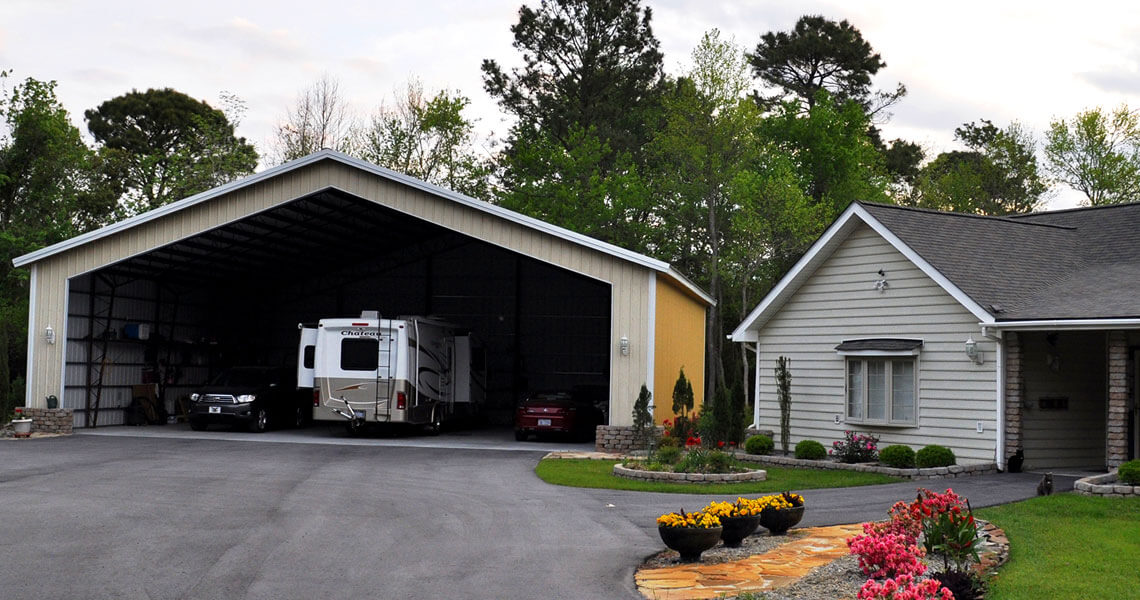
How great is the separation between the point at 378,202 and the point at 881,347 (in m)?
11.6

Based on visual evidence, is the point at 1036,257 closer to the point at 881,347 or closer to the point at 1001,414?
the point at 881,347

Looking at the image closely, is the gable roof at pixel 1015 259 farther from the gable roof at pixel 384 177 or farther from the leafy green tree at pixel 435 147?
the leafy green tree at pixel 435 147

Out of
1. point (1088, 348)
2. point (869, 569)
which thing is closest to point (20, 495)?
point (869, 569)

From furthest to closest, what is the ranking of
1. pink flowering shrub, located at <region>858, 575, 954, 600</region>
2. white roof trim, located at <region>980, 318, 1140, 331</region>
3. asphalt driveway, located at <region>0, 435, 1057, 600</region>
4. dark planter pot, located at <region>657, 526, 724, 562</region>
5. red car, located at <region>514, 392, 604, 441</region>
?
red car, located at <region>514, 392, 604, 441</region>
white roof trim, located at <region>980, 318, 1140, 331</region>
dark planter pot, located at <region>657, 526, 724, 562</region>
asphalt driveway, located at <region>0, 435, 1057, 600</region>
pink flowering shrub, located at <region>858, 575, 954, 600</region>

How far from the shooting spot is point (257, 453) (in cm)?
2030

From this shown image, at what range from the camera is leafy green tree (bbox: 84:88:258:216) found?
144 ft

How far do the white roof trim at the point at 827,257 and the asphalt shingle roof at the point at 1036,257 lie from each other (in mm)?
120

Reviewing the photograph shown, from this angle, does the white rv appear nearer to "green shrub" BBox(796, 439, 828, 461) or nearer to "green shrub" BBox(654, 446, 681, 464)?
"green shrub" BBox(654, 446, 681, 464)

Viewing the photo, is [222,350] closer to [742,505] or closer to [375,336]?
[375,336]

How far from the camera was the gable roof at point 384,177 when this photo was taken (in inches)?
891

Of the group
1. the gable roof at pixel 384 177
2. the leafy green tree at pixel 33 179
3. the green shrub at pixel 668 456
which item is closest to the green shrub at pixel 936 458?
the green shrub at pixel 668 456

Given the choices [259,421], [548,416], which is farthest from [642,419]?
[259,421]

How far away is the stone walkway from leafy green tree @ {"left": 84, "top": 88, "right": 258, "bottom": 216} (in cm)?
3804

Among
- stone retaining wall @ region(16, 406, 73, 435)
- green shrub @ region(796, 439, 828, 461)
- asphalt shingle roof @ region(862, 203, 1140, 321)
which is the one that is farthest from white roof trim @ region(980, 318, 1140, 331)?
stone retaining wall @ region(16, 406, 73, 435)
